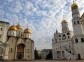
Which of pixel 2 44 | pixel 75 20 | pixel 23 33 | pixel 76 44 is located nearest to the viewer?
pixel 2 44

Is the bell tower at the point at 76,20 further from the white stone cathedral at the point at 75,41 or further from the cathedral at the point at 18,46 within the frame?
the cathedral at the point at 18,46

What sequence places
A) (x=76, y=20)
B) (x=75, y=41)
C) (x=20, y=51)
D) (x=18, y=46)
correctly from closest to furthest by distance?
(x=75, y=41)
(x=20, y=51)
(x=18, y=46)
(x=76, y=20)

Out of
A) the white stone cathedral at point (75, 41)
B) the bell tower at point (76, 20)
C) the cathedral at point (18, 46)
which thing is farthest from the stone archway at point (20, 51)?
the bell tower at point (76, 20)

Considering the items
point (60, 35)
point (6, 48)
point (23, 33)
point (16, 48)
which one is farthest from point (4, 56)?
point (60, 35)

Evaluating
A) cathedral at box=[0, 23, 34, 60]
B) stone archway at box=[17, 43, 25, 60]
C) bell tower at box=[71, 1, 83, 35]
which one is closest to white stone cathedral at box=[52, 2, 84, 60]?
bell tower at box=[71, 1, 83, 35]

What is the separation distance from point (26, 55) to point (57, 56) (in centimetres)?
1670

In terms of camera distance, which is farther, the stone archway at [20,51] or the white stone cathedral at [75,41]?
the stone archway at [20,51]

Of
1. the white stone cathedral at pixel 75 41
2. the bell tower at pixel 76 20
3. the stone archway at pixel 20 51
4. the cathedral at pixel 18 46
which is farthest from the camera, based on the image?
the stone archway at pixel 20 51

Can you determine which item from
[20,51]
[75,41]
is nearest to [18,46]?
[20,51]

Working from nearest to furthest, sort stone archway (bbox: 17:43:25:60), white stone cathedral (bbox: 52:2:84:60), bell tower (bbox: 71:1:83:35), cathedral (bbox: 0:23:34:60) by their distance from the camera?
white stone cathedral (bbox: 52:2:84:60) → cathedral (bbox: 0:23:34:60) → bell tower (bbox: 71:1:83:35) → stone archway (bbox: 17:43:25:60)

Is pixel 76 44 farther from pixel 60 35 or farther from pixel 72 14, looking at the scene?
pixel 60 35

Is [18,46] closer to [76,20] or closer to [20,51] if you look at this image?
[20,51]

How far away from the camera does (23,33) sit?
46250mm

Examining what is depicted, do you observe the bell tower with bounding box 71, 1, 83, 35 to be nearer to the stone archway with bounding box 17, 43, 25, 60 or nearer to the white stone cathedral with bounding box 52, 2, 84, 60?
the white stone cathedral with bounding box 52, 2, 84, 60
